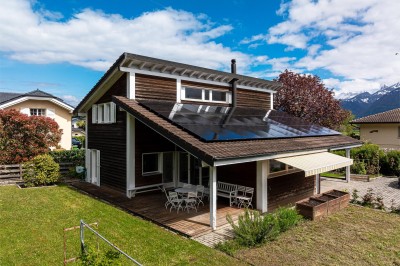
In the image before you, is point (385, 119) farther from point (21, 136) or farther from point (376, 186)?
point (21, 136)

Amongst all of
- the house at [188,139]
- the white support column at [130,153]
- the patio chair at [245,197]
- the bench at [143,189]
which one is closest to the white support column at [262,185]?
the house at [188,139]

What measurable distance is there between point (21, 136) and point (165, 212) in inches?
561

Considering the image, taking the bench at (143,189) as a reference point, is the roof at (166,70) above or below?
above

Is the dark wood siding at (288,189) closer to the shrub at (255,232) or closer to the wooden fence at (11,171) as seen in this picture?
the shrub at (255,232)

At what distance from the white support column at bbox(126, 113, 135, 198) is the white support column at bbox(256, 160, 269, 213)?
21.9ft

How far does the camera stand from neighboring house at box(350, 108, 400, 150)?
35.2 metres

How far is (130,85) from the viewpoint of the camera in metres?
14.8

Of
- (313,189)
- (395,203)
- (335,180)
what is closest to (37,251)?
(313,189)

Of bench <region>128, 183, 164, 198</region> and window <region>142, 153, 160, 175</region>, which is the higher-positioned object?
window <region>142, 153, 160, 175</region>

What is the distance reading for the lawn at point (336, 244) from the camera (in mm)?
8164

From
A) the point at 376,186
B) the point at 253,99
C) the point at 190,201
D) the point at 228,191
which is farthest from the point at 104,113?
the point at 376,186

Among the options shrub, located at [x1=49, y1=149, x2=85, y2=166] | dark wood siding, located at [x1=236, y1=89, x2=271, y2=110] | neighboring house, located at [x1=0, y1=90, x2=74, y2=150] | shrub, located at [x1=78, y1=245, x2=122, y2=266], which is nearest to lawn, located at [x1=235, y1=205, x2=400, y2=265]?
shrub, located at [x1=78, y1=245, x2=122, y2=266]

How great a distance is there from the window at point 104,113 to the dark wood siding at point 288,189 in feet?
32.3

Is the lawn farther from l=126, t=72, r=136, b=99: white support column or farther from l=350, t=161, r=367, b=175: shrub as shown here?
l=350, t=161, r=367, b=175: shrub
